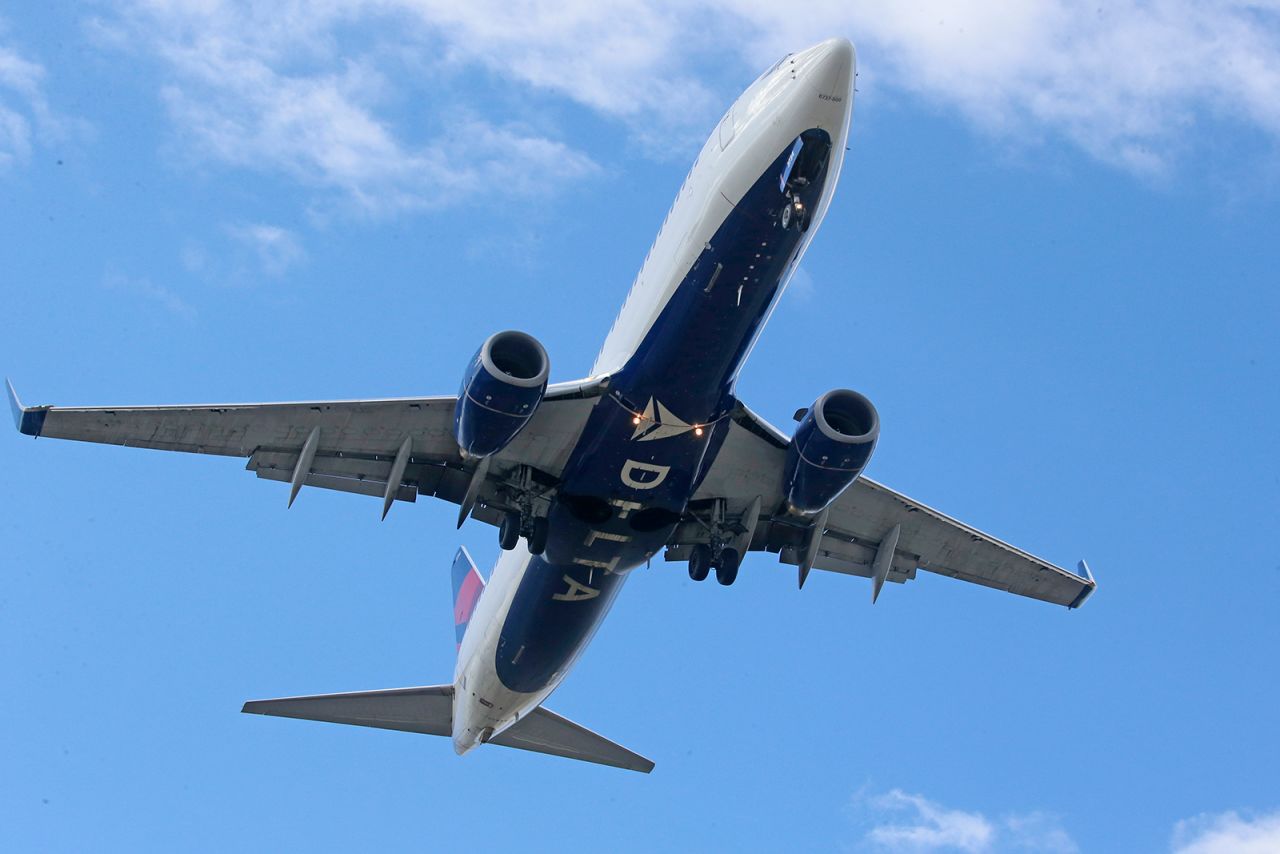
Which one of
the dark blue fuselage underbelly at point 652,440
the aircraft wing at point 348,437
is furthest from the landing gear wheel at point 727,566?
the aircraft wing at point 348,437

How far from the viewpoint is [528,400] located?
23.2 meters

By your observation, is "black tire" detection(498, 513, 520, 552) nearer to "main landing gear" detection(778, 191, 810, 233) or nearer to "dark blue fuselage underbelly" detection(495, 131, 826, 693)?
"dark blue fuselage underbelly" detection(495, 131, 826, 693)

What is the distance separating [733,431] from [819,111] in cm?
611

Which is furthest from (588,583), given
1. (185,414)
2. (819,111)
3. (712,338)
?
(819,111)

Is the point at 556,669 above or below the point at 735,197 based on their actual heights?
below

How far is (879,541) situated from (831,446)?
562 centimetres

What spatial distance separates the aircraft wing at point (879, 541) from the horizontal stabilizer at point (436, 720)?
6.33 metres

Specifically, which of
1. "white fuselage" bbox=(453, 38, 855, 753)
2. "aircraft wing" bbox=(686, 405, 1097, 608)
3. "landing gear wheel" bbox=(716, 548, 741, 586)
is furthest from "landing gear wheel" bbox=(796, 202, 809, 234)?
"landing gear wheel" bbox=(716, 548, 741, 586)

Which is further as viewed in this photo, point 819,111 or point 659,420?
point 659,420

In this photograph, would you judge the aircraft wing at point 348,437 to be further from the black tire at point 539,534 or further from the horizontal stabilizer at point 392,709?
the horizontal stabilizer at point 392,709

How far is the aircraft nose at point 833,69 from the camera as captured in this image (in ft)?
73.3

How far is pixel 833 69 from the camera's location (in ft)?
73.3

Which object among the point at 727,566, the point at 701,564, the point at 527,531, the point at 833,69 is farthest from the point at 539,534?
the point at 833,69

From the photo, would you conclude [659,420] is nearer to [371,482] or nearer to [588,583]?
[588,583]
